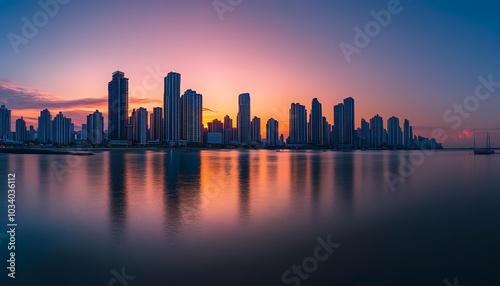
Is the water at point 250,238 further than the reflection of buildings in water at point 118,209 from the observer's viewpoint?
No

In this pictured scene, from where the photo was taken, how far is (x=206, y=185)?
33594 mm

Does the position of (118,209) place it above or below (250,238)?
above

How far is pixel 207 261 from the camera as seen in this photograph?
38.6 ft

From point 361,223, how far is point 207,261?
31.5 ft

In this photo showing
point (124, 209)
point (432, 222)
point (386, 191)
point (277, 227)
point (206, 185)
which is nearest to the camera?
point (277, 227)

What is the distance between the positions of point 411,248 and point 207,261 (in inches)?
340

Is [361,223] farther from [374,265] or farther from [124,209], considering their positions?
[124,209]

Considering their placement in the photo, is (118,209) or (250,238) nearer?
(250,238)

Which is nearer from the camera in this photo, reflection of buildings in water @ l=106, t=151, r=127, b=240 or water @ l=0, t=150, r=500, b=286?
water @ l=0, t=150, r=500, b=286

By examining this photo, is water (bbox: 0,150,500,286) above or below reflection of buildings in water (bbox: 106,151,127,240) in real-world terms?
below

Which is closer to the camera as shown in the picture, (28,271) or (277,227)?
(28,271)

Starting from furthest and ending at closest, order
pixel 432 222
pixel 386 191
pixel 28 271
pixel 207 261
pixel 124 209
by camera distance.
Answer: pixel 386 191 → pixel 124 209 → pixel 432 222 → pixel 207 261 → pixel 28 271

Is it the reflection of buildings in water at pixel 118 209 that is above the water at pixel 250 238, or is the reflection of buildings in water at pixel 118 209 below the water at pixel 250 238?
above

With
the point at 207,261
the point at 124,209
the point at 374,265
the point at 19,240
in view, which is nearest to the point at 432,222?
the point at 374,265
